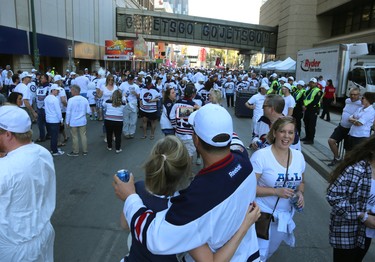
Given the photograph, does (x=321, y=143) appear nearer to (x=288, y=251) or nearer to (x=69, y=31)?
(x=288, y=251)

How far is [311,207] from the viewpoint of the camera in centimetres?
591

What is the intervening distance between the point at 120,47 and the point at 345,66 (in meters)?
21.8

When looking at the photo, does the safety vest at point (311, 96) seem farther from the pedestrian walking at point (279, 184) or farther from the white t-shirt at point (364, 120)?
the pedestrian walking at point (279, 184)

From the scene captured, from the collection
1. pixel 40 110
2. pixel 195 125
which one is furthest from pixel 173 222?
pixel 40 110

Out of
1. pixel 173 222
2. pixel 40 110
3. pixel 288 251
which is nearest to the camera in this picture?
pixel 173 222

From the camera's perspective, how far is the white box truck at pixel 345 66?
1827 cm

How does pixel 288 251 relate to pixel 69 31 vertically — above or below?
below

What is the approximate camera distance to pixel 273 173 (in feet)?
10.3

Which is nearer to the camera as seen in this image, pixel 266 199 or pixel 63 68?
pixel 266 199

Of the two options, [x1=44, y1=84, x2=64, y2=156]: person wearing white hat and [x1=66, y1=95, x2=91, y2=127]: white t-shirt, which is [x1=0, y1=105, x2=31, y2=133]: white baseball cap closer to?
[x1=66, y1=95, x2=91, y2=127]: white t-shirt

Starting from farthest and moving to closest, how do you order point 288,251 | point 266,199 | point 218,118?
point 288,251, point 266,199, point 218,118

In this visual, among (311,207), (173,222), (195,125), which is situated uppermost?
(195,125)

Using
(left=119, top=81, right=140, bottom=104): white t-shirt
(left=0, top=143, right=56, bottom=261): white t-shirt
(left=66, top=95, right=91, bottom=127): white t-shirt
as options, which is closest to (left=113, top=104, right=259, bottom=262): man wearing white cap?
(left=0, top=143, right=56, bottom=261): white t-shirt

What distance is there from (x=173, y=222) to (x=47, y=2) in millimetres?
27378
